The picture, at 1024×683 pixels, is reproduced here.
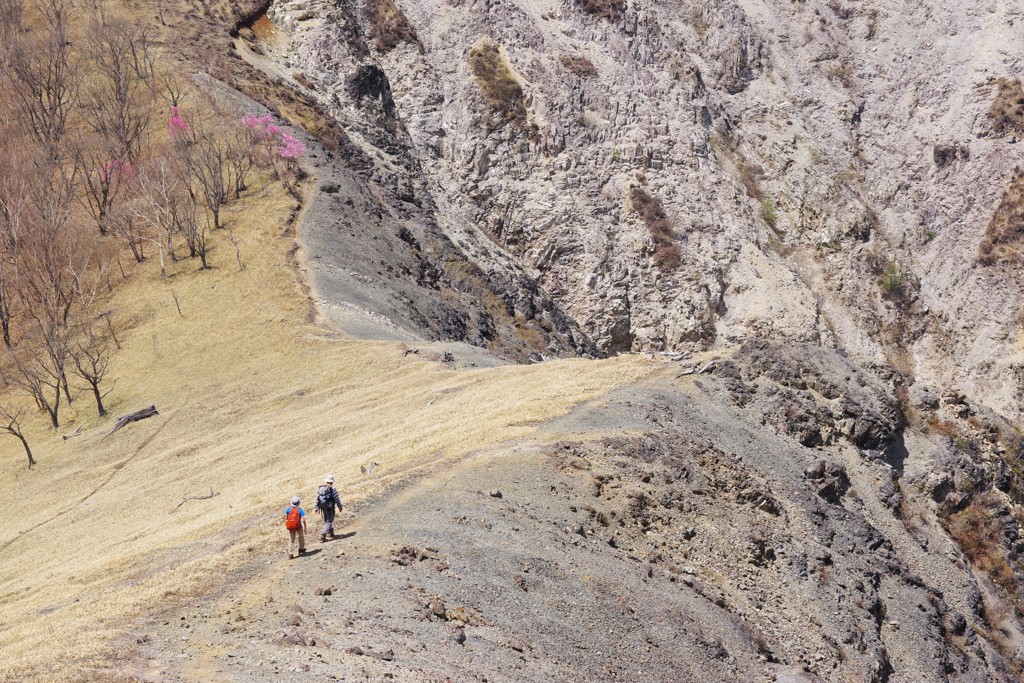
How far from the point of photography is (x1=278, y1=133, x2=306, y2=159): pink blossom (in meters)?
65.9

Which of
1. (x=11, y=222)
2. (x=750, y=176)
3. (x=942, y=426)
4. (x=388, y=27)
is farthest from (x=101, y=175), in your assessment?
(x=750, y=176)

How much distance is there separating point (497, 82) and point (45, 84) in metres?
36.4

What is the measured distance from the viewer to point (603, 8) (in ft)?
289

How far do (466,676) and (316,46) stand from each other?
7582 centimetres

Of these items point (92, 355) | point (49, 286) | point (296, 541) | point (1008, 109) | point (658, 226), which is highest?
point (1008, 109)

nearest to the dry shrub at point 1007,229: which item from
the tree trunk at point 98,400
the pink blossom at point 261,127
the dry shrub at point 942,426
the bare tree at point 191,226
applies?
the dry shrub at point 942,426

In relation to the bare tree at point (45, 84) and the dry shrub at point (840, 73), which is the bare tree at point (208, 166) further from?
the dry shrub at point (840, 73)

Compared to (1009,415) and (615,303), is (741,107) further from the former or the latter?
(1009,415)

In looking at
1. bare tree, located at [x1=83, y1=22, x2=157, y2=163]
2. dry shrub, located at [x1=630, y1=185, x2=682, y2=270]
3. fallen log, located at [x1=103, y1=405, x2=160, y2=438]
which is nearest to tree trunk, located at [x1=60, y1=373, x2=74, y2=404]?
fallen log, located at [x1=103, y1=405, x2=160, y2=438]

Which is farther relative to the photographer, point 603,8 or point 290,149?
point 603,8

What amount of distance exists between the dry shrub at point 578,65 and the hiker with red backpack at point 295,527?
69.8 m

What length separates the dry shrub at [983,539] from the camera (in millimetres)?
31812

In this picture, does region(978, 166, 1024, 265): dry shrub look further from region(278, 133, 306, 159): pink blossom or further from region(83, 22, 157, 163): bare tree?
region(83, 22, 157, 163): bare tree

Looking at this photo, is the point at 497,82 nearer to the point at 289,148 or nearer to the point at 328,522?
the point at 289,148
